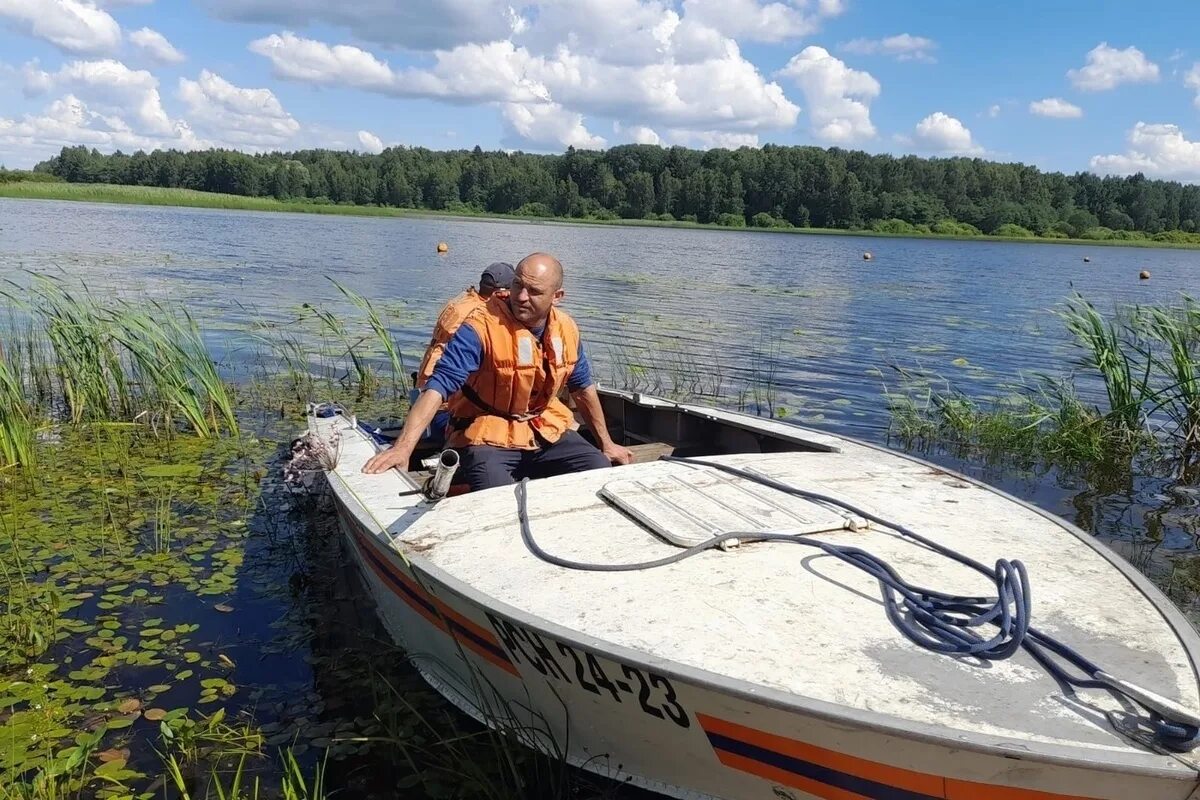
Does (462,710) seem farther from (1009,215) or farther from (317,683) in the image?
(1009,215)

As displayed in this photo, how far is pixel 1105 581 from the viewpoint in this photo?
3.26 metres

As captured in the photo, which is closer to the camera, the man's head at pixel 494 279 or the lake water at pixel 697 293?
the man's head at pixel 494 279

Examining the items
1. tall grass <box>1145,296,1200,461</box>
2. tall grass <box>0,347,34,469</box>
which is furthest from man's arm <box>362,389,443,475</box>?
tall grass <box>1145,296,1200,461</box>

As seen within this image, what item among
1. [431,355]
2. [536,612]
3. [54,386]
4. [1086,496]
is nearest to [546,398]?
[431,355]

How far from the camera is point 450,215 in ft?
251

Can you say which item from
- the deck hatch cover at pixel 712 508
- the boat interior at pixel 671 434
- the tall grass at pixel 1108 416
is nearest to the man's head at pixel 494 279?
the boat interior at pixel 671 434

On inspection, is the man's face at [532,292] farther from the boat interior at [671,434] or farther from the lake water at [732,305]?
the lake water at [732,305]

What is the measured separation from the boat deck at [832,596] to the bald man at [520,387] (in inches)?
24.8

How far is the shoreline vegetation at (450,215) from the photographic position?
2372 inches

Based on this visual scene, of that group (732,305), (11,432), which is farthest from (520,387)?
(732,305)

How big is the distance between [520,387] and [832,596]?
89.7 inches

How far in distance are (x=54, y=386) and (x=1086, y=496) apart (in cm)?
999

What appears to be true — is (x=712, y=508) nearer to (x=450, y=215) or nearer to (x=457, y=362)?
(x=457, y=362)

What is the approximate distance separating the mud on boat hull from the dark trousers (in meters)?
0.91
